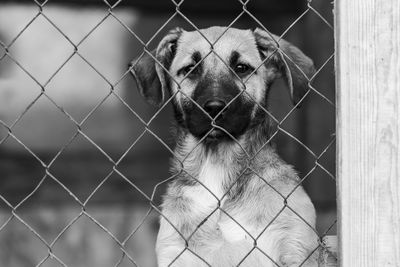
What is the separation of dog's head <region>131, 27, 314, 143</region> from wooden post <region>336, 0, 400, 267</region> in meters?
1.10

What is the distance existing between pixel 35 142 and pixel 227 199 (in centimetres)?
474

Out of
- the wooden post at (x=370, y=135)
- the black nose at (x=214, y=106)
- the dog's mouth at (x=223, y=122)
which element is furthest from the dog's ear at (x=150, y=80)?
the wooden post at (x=370, y=135)

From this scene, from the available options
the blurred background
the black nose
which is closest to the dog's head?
the black nose

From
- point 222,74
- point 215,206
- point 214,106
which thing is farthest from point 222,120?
point 215,206

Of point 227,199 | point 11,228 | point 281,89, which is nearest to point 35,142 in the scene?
point 11,228

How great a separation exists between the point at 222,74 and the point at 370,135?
1.40 meters

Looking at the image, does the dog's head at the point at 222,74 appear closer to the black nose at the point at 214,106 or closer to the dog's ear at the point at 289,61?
the dog's ear at the point at 289,61

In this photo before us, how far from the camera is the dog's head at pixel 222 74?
400 centimetres

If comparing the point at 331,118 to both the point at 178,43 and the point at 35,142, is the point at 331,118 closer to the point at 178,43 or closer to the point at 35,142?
the point at 35,142

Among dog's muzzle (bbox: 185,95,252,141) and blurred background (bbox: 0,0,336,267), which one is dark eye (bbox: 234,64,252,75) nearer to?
dog's muzzle (bbox: 185,95,252,141)

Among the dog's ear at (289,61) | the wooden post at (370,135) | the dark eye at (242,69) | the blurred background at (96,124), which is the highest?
the wooden post at (370,135)

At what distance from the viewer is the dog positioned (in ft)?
11.9

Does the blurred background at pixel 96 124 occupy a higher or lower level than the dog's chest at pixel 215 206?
lower

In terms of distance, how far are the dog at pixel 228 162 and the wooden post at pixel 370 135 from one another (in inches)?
19.9
